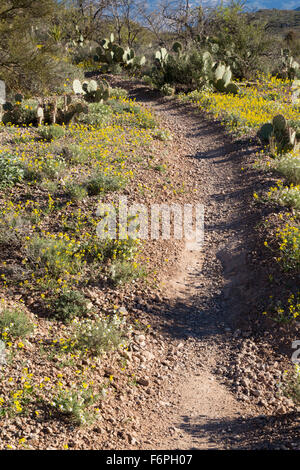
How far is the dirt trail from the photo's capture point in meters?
4.04

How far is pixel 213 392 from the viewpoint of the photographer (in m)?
4.55

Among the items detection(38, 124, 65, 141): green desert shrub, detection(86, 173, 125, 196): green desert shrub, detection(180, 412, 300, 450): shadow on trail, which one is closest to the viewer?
detection(180, 412, 300, 450): shadow on trail

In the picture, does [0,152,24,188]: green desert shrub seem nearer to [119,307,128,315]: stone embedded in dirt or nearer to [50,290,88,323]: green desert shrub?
[50,290,88,323]: green desert shrub

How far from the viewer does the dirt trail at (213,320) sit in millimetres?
4035

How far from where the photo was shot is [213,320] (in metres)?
5.66

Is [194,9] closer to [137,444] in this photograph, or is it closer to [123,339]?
[123,339]

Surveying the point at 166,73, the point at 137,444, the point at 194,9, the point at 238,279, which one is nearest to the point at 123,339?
the point at 137,444

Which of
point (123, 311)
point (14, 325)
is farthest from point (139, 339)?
point (14, 325)

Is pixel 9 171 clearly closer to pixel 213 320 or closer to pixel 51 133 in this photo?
pixel 51 133

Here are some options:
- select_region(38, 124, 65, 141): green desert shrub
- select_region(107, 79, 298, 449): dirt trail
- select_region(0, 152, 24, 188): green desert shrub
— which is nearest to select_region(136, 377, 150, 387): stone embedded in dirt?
select_region(107, 79, 298, 449): dirt trail

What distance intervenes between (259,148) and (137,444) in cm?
813

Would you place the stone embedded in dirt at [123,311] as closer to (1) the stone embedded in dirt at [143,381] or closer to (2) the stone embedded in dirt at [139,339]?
(2) the stone embedded in dirt at [139,339]

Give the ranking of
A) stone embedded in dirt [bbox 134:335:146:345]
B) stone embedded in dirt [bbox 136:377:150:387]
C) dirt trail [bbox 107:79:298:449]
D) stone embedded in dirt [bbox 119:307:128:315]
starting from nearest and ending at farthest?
1. dirt trail [bbox 107:79:298:449]
2. stone embedded in dirt [bbox 136:377:150:387]
3. stone embedded in dirt [bbox 134:335:146:345]
4. stone embedded in dirt [bbox 119:307:128:315]
